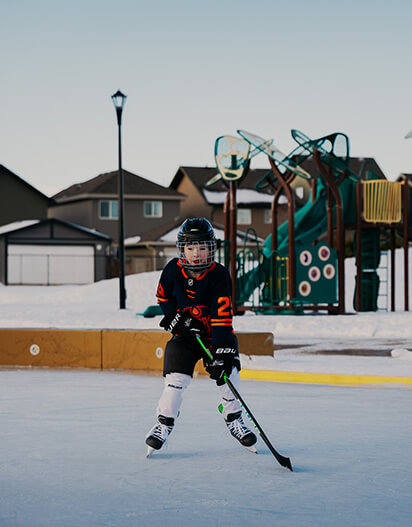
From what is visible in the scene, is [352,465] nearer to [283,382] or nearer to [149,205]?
[283,382]

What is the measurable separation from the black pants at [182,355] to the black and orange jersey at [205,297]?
0.14 m

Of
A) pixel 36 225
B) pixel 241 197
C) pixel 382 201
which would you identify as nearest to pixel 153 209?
pixel 241 197

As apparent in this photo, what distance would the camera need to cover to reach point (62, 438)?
7.21 metres

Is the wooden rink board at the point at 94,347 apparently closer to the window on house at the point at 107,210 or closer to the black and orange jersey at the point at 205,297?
the black and orange jersey at the point at 205,297

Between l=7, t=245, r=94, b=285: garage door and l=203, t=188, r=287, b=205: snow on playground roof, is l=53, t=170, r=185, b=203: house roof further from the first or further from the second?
l=7, t=245, r=94, b=285: garage door

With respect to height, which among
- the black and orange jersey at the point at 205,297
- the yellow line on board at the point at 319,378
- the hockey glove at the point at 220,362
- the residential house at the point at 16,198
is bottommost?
the yellow line on board at the point at 319,378

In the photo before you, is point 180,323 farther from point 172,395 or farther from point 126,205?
point 126,205

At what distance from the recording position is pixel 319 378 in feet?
37.0

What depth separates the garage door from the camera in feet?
179

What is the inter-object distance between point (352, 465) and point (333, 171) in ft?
68.4

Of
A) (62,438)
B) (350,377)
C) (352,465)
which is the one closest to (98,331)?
(350,377)

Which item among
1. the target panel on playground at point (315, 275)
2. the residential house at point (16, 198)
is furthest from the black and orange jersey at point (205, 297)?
the residential house at point (16, 198)

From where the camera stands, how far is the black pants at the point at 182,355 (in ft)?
20.8

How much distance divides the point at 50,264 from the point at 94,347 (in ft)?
140
